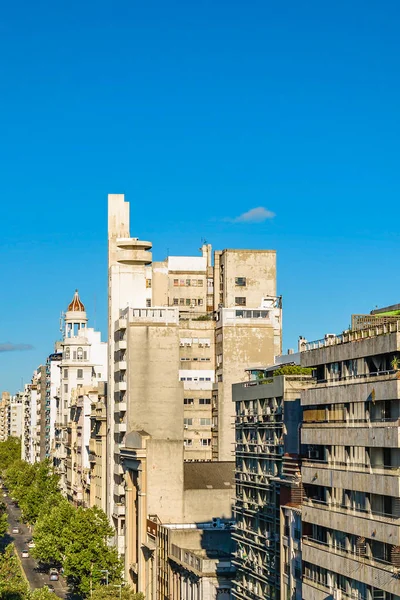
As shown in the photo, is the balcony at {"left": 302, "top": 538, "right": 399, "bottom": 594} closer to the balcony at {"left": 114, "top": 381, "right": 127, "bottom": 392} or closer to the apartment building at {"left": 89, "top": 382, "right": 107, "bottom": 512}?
the balcony at {"left": 114, "top": 381, "right": 127, "bottom": 392}

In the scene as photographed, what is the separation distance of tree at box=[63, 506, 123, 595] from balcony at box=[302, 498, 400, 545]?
6452 cm

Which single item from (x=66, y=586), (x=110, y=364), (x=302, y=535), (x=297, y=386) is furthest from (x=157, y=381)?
(x=302, y=535)

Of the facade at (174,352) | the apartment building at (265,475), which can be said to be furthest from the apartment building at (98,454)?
the apartment building at (265,475)

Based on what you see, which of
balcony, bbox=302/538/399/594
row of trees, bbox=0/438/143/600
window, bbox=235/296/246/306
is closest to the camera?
balcony, bbox=302/538/399/594

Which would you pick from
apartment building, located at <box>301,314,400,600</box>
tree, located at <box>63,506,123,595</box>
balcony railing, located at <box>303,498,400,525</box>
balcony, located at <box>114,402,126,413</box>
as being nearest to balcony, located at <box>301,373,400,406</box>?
apartment building, located at <box>301,314,400,600</box>

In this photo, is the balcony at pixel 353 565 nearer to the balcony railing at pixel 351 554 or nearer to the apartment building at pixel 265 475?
the balcony railing at pixel 351 554

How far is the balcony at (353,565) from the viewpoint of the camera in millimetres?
56312

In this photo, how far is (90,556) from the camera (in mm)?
130000

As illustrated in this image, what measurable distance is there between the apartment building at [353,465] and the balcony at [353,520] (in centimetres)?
5

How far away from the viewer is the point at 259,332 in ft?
465

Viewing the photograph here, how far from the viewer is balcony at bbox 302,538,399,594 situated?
56312 millimetres

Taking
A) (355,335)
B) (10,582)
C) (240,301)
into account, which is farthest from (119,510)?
(355,335)

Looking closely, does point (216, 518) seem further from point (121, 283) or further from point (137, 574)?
point (121, 283)

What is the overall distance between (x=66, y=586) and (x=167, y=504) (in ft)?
99.1
